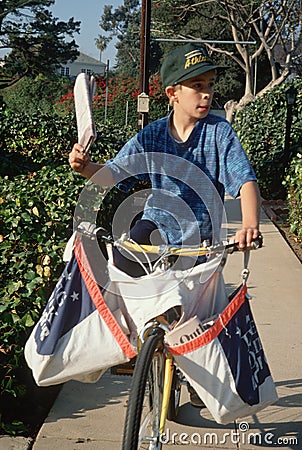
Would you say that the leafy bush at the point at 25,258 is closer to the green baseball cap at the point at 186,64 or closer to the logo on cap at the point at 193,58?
the green baseball cap at the point at 186,64

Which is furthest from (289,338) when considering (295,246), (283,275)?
(295,246)

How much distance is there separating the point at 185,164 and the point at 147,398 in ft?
3.40

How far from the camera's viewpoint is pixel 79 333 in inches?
124

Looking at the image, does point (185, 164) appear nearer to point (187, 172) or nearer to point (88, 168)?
point (187, 172)

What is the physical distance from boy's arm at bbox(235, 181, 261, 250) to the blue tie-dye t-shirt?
8cm

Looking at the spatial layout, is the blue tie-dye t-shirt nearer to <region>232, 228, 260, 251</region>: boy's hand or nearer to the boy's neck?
the boy's neck

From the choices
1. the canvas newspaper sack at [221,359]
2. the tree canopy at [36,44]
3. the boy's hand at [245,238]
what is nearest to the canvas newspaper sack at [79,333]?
the canvas newspaper sack at [221,359]

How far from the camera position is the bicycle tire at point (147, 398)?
2.71 meters

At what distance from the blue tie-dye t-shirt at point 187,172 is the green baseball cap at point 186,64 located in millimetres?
227

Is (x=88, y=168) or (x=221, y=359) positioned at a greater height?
(x=88, y=168)

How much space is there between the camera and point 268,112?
16375 millimetres

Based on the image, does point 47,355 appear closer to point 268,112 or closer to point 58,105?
point 268,112

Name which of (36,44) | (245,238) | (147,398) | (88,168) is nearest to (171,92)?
(88,168)

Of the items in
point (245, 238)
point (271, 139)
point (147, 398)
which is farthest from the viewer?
point (271, 139)
